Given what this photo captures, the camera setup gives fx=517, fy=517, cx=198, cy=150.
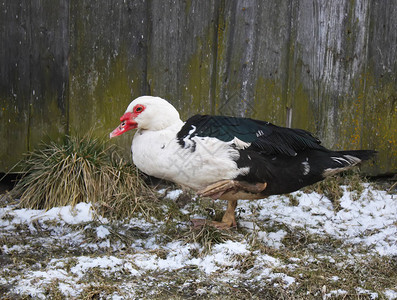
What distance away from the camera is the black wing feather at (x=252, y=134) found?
10.6 ft

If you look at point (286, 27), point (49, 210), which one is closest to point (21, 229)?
point (49, 210)

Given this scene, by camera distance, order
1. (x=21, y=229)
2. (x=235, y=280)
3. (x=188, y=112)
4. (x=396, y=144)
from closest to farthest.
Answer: (x=235, y=280) < (x=21, y=229) < (x=188, y=112) < (x=396, y=144)

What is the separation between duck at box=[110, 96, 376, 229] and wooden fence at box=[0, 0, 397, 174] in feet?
3.18

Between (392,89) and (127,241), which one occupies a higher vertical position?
(392,89)

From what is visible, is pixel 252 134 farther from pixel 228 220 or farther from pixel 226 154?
pixel 228 220

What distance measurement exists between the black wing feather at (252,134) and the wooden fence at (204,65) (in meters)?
1.07

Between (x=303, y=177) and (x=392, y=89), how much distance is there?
186cm

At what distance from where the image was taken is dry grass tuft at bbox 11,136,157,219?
12.5 ft

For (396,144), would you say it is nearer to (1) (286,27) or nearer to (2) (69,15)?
(1) (286,27)

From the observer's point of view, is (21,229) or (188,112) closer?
(21,229)

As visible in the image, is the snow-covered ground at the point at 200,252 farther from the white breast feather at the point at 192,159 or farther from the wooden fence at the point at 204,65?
the wooden fence at the point at 204,65

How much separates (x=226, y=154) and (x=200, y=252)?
0.62 metres

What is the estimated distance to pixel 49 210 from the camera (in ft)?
12.3

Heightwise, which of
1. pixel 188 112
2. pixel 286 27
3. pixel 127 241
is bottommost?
pixel 127 241
